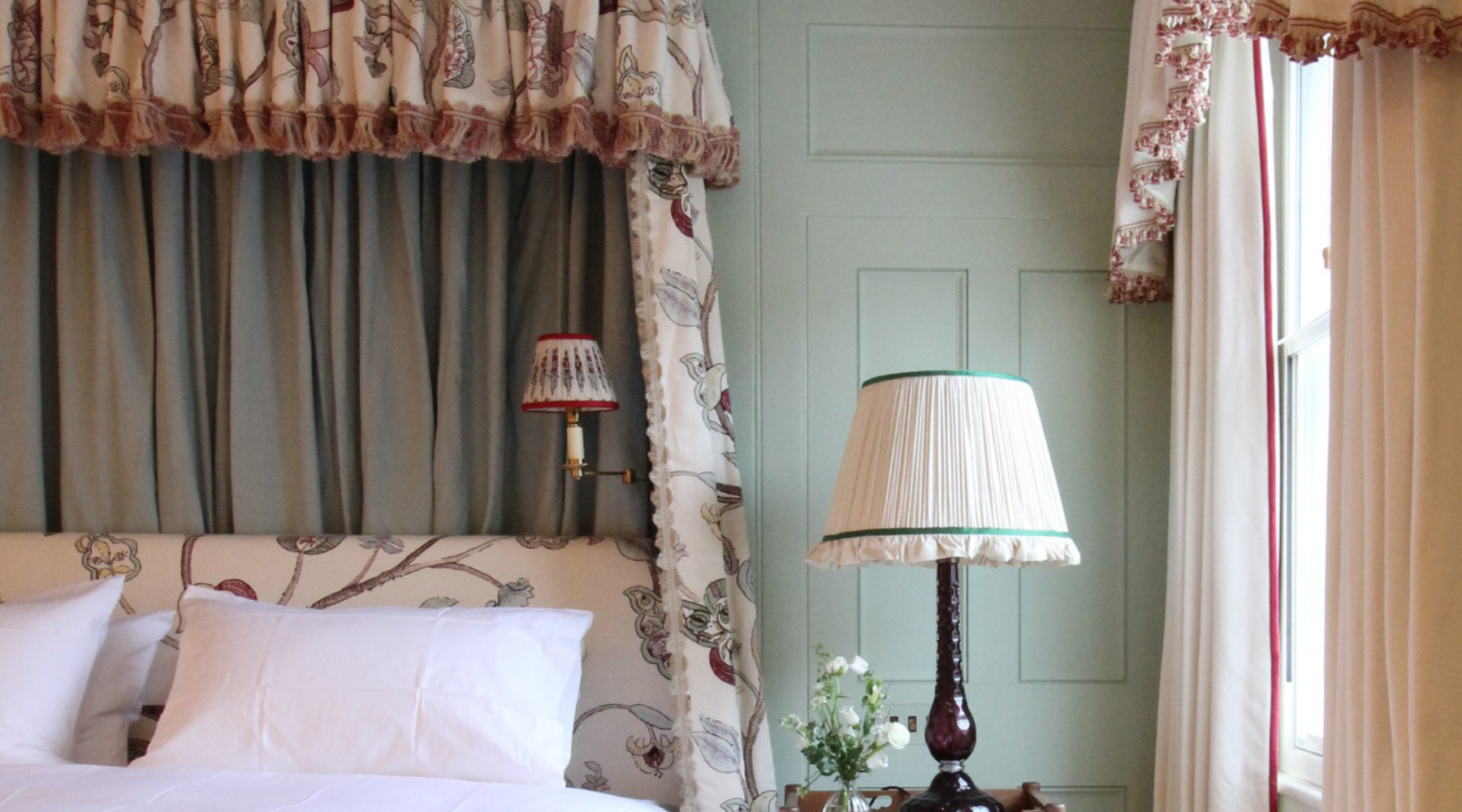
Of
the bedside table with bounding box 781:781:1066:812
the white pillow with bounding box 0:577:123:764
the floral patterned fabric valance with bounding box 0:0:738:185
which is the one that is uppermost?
the floral patterned fabric valance with bounding box 0:0:738:185

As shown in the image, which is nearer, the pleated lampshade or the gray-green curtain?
the pleated lampshade

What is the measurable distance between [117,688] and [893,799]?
1.45 metres

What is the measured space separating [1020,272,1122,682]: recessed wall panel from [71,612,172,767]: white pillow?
176 centimetres

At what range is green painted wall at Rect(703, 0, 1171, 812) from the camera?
2508 millimetres

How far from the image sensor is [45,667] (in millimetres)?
2061

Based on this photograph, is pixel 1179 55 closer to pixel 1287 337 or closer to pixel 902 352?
pixel 1287 337

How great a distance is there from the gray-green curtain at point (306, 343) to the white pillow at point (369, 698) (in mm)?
397

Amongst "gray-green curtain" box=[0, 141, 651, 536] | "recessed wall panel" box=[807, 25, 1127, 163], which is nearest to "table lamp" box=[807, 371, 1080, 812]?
"gray-green curtain" box=[0, 141, 651, 536]

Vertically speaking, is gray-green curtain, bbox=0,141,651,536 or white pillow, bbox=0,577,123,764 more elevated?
gray-green curtain, bbox=0,141,651,536

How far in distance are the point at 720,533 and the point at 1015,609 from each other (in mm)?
681

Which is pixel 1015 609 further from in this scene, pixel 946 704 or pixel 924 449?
pixel 924 449

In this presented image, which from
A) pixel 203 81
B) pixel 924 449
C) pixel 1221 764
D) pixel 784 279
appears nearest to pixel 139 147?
pixel 203 81

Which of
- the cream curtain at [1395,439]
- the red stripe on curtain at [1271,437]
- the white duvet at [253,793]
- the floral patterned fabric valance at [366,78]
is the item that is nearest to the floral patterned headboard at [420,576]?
the white duvet at [253,793]

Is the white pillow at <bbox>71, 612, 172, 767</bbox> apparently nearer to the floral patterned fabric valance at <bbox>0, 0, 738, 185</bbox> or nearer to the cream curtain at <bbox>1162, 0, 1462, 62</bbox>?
the floral patterned fabric valance at <bbox>0, 0, 738, 185</bbox>
